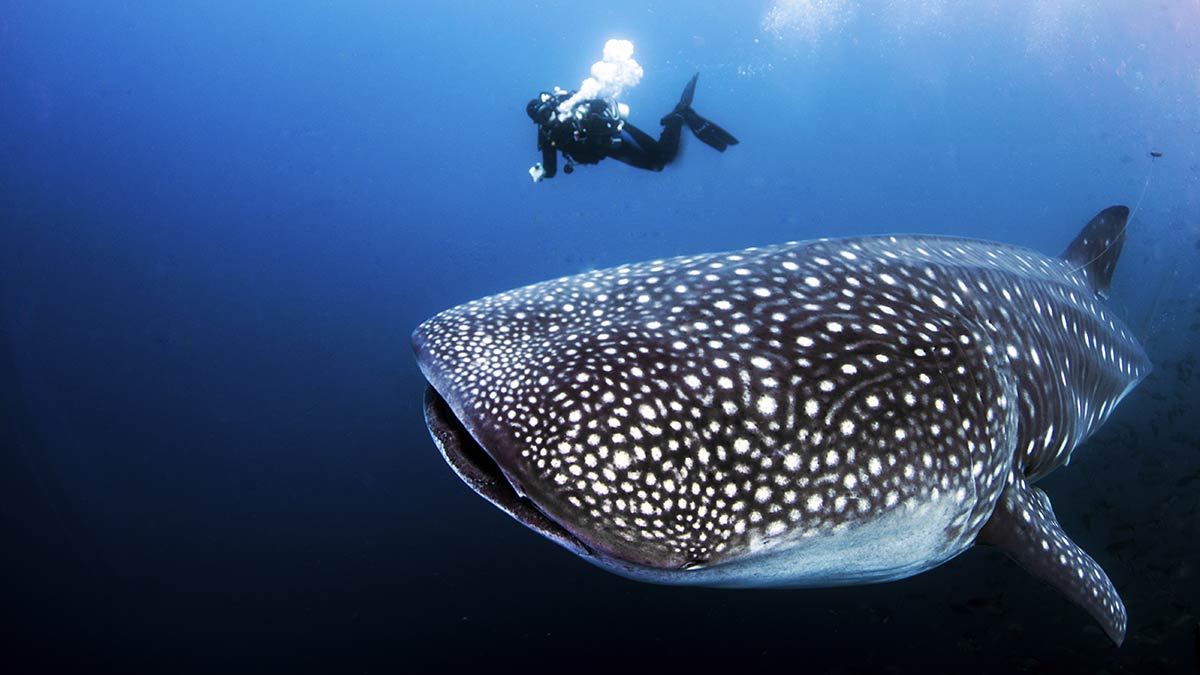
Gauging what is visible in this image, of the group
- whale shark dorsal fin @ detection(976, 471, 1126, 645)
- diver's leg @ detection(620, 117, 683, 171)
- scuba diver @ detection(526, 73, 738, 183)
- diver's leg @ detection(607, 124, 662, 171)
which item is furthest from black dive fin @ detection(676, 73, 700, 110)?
whale shark dorsal fin @ detection(976, 471, 1126, 645)

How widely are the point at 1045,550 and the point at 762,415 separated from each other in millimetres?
1989

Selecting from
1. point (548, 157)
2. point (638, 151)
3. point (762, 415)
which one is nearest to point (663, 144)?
point (638, 151)

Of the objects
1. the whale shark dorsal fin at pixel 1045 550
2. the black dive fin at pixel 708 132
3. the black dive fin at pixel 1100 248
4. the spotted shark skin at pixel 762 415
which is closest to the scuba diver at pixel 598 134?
the black dive fin at pixel 708 132

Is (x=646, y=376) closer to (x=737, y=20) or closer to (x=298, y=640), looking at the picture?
(x=298, y=640)

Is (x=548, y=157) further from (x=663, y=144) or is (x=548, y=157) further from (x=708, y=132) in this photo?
(x=708, y=132)

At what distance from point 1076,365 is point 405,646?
8.06m

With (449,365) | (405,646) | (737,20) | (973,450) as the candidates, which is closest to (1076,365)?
(973,450)

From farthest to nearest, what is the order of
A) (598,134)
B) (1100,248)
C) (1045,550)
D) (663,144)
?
(663,144) < (598,134) < (1100,248) < (1045,550)

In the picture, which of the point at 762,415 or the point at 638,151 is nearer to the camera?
the point at 762,415

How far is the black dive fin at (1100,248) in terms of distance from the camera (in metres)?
5.28

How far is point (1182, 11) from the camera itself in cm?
1819

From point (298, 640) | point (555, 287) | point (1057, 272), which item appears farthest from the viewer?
point (298, 640)

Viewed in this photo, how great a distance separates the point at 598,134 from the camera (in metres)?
8.40

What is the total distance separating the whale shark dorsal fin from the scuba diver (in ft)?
22.2
